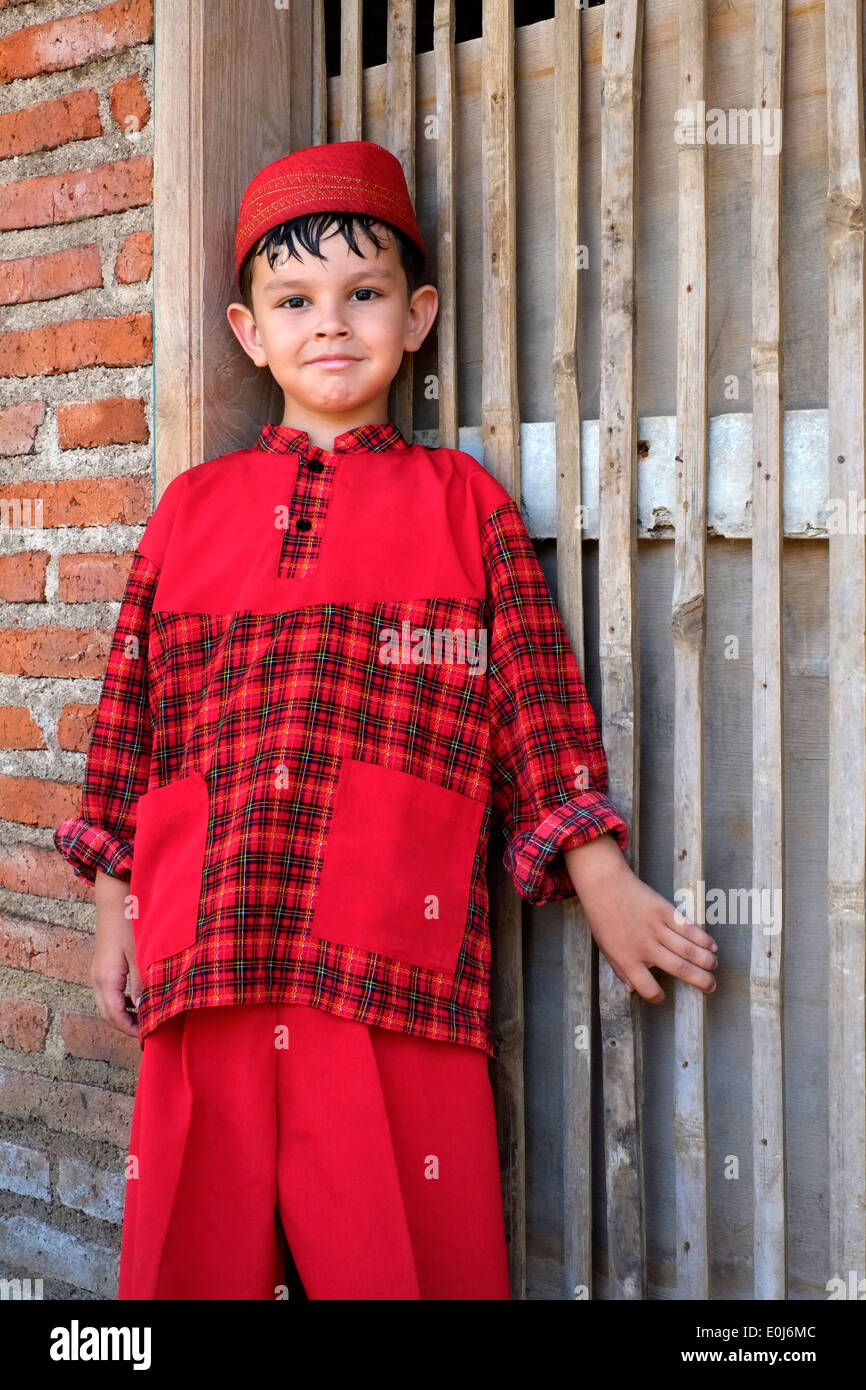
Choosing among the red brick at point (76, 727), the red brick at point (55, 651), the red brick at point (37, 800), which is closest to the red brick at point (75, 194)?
the red brick at point (55, 651)

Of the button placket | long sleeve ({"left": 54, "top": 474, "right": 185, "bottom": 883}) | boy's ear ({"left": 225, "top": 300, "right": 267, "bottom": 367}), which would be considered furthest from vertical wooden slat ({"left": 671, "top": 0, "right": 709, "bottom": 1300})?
long sleeve ({"left": 54, "top": 474, "right": 185, "bottom": 883})

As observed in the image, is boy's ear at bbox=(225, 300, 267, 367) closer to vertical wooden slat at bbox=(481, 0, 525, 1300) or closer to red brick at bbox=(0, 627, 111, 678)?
vertical wooden slat at bbox=(481, 0, 525, 1300)

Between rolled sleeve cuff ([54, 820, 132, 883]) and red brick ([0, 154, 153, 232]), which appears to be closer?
rolled sleeve cuff ([54, 820, 132, 883])

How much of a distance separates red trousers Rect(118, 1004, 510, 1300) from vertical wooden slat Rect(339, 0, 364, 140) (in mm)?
1527

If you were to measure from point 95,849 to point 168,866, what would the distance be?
0.18 meters

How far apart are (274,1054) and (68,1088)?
75 cm

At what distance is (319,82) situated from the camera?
87.7 inches

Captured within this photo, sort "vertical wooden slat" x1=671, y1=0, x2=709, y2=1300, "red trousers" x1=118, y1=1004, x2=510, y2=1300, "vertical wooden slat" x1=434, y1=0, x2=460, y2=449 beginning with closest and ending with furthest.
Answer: "red trousers" x1=118, y1=1004, x2=510, y2=1300 < "vertical wooden slat" x1=671, y1=0, x2=709, y2=1300 < "vertical wooden slat" x1=434, y1=0, x2=460, y2=449

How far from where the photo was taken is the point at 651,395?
1903 millimetres

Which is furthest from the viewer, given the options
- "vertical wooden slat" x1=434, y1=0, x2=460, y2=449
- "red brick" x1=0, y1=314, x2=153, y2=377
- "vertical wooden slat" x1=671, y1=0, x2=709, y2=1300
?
"red brick" x1=0, y1=314, x2=153, y2=377

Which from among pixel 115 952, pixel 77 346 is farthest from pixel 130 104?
pixel 115 952

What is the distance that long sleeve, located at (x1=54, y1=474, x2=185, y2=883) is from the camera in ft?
6.33
